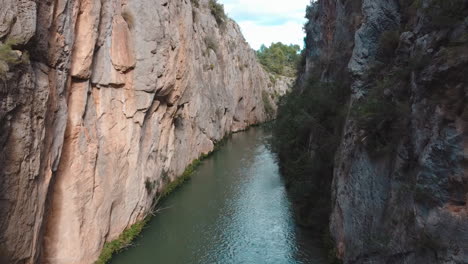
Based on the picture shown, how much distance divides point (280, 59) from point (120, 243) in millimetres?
79773

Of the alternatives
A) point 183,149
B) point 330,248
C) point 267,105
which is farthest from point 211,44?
point 267,105

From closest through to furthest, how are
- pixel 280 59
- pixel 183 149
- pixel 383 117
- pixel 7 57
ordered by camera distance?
pixel 7 57
pixel 383 117
pixel 183 149
pixel 280 59

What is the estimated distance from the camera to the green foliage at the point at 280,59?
8119cm

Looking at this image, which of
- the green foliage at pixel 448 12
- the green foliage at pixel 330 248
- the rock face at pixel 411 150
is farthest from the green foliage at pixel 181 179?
the green foliage at pixel 448 12

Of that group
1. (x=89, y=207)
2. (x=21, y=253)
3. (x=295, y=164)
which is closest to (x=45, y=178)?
(x=21, y=253)

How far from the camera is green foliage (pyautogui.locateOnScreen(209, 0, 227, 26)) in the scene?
40688mm

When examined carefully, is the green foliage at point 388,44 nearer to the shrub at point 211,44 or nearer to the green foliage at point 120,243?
the green foliage at point 120,243

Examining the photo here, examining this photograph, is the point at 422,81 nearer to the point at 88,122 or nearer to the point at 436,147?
the point at 436,147

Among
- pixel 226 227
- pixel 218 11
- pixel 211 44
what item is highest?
pixel 218 11

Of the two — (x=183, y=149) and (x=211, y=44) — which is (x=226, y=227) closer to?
(x=183, y=149)

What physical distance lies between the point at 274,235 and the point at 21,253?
10.3 metres

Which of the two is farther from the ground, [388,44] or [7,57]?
[388,44]

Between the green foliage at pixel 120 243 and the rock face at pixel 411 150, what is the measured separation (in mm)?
7495

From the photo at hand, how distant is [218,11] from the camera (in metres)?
42.0
